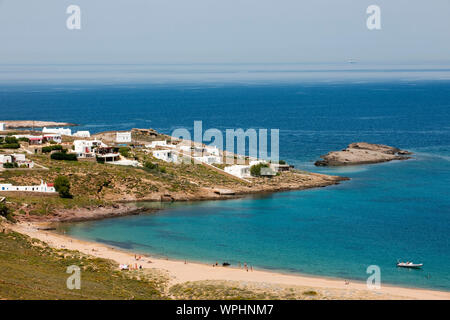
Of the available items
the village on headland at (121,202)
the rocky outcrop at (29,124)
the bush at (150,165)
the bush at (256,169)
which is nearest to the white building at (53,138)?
the village on headland at (121,202)

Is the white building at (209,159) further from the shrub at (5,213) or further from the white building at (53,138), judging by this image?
the shrub at (5,213)

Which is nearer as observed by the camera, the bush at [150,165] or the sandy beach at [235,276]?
the sandy beach at [235,276]

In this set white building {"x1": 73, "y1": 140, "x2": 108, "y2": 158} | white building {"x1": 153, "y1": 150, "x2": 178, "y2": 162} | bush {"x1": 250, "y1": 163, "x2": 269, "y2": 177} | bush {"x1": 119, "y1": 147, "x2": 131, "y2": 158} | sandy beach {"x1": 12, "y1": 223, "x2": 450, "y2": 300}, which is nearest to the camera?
sandy beach {"x1": 12, "y1": 223, "x2": 450, "y2": 300}

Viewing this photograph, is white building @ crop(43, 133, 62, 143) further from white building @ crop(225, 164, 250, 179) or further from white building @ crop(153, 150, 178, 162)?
white building @ crop(225, 164, 250, 179)

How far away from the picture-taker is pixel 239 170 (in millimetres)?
84688

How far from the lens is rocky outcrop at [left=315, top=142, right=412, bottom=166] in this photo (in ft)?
331

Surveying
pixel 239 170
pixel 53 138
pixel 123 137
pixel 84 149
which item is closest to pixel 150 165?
pixel 84 149

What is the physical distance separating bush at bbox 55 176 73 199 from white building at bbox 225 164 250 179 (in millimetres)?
24944

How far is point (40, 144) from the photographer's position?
89.7 m

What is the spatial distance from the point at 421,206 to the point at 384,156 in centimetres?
3432

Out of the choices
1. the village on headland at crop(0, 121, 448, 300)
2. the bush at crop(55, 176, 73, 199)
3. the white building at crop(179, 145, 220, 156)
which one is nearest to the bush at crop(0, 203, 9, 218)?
the village on headland at crop(0, 121, 448, 300)

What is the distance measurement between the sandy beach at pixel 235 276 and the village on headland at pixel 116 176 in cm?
1148

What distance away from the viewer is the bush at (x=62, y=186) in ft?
221
